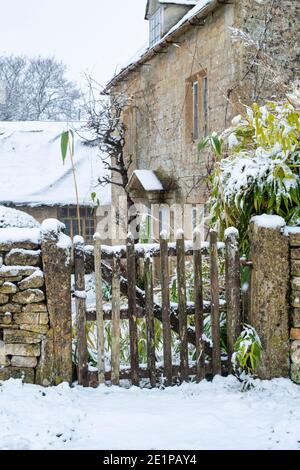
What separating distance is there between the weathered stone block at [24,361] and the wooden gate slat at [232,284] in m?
1.72

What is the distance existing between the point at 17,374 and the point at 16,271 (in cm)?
89

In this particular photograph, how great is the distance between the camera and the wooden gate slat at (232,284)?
4746 millimetres

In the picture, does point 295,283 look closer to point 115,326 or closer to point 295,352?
point 295,352

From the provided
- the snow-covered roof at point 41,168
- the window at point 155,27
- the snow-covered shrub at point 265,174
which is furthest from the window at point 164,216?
the snow-covered roof at point 41,168

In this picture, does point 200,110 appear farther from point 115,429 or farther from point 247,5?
point 115,429

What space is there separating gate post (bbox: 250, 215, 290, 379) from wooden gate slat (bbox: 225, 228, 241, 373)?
0.20 meters

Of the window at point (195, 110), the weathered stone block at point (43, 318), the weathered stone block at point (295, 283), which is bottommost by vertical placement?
the weathered stone block at point (43, 318)

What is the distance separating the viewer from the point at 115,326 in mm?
4691

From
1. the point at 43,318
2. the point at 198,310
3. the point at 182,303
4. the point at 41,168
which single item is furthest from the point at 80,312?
the point at 41,168

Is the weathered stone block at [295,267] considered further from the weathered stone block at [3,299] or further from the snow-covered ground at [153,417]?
the weathered stone block at [3,299]

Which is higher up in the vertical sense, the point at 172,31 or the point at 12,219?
the point at 172,31

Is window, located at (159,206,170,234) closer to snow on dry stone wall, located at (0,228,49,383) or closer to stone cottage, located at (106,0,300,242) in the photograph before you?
stone cottage, located at (106,0,300,242)

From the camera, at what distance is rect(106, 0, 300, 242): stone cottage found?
8.38 m
